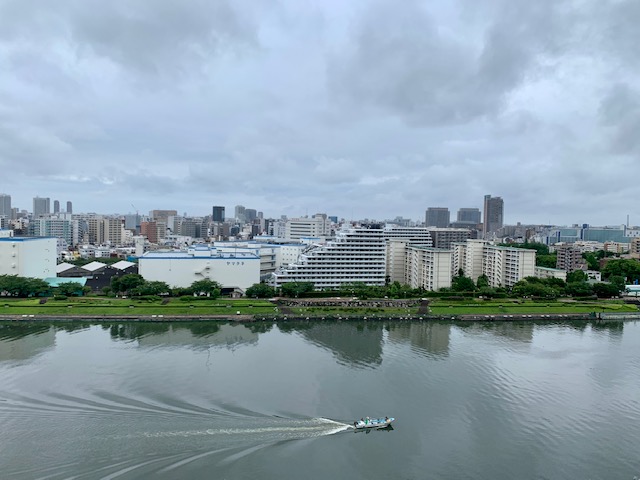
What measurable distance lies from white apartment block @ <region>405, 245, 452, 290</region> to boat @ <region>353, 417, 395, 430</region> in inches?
583

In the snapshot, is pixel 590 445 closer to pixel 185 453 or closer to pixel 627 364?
pixel 627 364

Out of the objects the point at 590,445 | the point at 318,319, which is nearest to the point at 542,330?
the point at 318,319

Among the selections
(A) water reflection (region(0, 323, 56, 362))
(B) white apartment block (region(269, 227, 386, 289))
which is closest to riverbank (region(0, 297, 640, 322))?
(A) water reflection (region(0, 323, 56, 362))

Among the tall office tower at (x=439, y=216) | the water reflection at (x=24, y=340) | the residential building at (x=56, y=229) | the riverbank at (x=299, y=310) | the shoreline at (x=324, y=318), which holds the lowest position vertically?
the water reflection at (x=24, y=340)

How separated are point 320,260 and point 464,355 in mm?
10376

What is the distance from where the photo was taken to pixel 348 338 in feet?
48.9

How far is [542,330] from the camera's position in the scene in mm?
16422

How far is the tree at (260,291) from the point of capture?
794 inches

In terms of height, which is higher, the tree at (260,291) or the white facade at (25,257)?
the white facade at (25,257)

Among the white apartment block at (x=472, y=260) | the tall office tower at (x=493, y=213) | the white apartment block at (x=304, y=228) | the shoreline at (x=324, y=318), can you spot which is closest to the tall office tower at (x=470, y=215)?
the tall office tower at (x=493, y=213)

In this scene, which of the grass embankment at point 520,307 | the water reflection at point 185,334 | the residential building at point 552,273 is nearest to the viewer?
the water reflection at point 185,334

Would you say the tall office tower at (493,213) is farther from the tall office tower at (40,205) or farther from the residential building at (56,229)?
the tall office tower at (40,205)

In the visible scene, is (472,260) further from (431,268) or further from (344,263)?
(344,263)

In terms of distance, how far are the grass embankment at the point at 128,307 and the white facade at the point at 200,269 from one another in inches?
92.3
